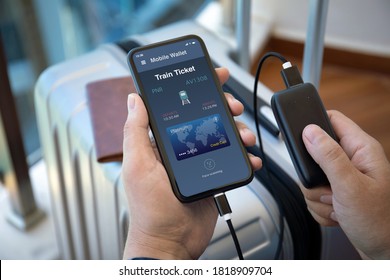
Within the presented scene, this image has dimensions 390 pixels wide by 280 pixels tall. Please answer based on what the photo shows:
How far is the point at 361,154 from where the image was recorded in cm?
59

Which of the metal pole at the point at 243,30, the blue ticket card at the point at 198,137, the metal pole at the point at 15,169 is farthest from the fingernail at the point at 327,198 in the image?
the metal pole at the point at 15,169

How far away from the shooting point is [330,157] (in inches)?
21.3

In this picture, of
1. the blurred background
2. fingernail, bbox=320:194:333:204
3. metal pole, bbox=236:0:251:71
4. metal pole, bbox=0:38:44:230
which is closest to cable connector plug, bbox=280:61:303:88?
fingernail, bbox=320:194:333:204

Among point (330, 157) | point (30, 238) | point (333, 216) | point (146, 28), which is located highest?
point (330, 157)

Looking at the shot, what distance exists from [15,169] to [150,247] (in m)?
0.63

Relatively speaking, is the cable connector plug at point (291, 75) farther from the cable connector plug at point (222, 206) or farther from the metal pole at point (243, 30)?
the metal pole at point (243, 30)

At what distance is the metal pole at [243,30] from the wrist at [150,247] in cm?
52

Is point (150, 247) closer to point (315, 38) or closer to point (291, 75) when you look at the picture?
point (291, 75)

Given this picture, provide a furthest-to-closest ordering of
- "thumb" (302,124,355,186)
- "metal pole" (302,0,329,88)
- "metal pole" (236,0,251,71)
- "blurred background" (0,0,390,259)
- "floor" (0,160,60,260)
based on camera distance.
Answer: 1. "blurred background" (0,0,390,259)
2. "floor" (0,160,60,260)
3. "metal pole" (236,0,251,71)
4. "metal pole" (302,0,329,88)
5. "thumb" (302,124,355,186)

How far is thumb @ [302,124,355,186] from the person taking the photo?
1.77 ft

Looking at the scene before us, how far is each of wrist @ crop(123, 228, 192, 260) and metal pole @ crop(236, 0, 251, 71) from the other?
20.3 inches

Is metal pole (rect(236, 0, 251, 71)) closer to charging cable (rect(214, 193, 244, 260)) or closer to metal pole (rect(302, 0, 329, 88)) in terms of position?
metal pole (rect(302, 0, 329, 88))

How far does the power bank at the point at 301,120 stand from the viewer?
1.88 feet

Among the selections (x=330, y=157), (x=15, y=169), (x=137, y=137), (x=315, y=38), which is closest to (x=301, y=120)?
(x=330, y=157)
